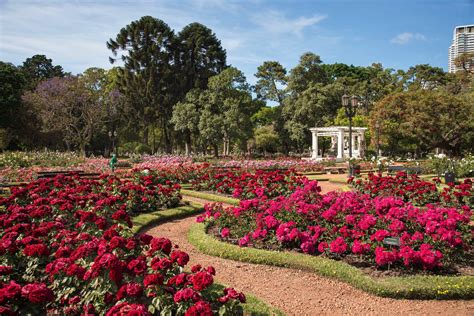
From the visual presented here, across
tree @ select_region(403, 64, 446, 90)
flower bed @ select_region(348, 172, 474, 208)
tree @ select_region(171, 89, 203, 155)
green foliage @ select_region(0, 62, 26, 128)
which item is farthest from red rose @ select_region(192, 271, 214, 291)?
tree @ select_region(403, 64, 446, 90)

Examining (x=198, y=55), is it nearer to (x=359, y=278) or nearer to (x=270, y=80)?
(x=270, y=80)

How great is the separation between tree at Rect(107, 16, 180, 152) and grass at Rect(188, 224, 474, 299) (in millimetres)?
34926

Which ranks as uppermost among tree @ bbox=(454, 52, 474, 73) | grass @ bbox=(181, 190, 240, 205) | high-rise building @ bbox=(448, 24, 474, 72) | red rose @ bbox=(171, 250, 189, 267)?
high-rise building @ bbox=(448, 24, 474, 72)

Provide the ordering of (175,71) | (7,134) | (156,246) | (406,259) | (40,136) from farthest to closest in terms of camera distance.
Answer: (175,71), (40,136), (7,134), (406,259), (156,246)

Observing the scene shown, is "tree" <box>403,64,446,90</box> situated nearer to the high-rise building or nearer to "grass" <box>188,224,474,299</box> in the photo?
the high-rise building

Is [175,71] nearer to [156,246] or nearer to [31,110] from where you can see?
[31,110]

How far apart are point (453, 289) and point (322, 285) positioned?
164 cm

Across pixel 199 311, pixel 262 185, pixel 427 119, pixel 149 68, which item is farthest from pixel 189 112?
pixel 199 311

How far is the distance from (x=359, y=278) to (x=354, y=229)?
1.27 m

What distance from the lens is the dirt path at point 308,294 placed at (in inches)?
195

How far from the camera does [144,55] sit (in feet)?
134

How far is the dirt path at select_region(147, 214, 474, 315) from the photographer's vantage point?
4.95m

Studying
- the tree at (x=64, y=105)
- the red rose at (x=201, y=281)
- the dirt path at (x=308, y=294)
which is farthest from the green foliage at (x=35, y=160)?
the red rose at (x=201, y=281)

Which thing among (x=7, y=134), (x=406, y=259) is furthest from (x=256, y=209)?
(x=7, y=134)
